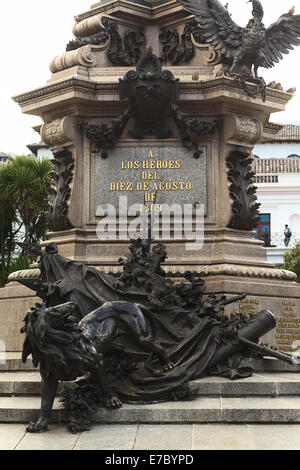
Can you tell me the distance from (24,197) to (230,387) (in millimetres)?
20577

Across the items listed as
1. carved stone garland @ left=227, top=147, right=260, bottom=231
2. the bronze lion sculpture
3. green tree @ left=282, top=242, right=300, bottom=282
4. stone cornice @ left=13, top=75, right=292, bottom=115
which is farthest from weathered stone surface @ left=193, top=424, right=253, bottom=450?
green tree @ left=282, top=242, right=300, bottom=282

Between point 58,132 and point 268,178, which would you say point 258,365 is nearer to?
point 58,132

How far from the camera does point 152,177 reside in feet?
49.5

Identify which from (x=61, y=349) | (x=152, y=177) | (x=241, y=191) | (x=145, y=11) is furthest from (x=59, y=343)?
(x=145, y=11)

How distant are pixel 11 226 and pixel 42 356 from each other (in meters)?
23.0

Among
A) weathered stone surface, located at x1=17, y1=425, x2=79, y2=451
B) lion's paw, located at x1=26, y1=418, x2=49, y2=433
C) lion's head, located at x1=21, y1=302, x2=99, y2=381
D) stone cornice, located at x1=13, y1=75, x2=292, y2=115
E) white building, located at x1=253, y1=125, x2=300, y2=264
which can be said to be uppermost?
white building, located at x1=253, y1=125, x2=300, y2=264

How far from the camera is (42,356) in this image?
36.1ft

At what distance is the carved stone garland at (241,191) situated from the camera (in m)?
15.2

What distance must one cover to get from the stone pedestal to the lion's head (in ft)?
11.9

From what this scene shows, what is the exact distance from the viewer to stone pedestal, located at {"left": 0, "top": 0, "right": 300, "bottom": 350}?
1488cm

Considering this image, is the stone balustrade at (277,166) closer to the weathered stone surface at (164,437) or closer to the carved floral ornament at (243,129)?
the carved floral ornament at (243,129)

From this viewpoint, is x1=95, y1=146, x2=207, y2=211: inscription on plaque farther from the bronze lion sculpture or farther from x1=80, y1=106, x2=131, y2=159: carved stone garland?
the bronze lion sculpture

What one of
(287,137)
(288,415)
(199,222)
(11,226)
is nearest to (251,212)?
(199,222)

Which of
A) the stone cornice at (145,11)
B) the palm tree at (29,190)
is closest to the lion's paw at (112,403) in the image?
the stone cornice at (145,11)
